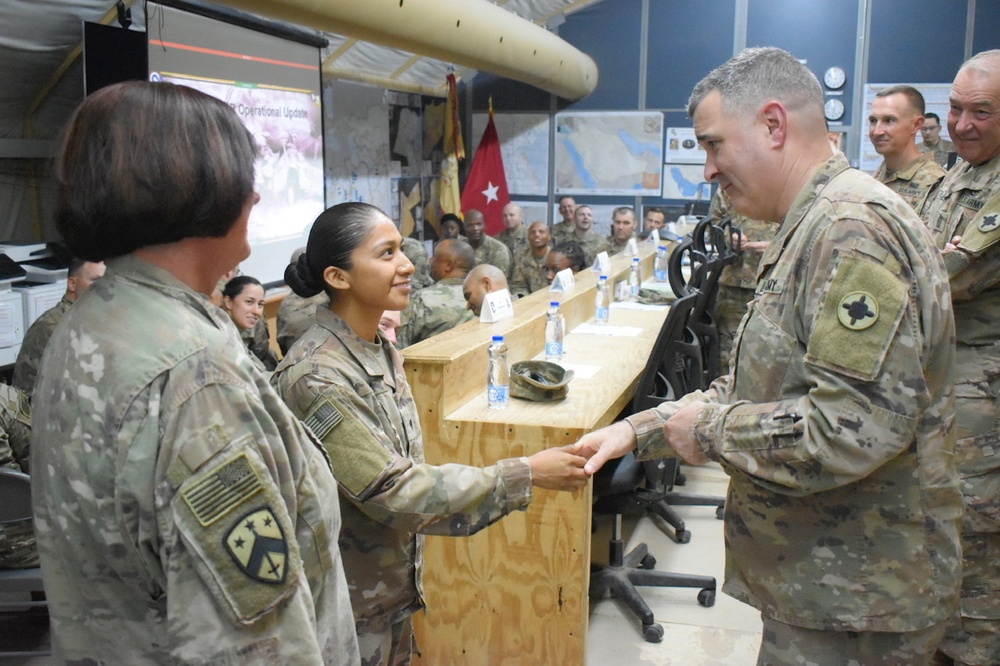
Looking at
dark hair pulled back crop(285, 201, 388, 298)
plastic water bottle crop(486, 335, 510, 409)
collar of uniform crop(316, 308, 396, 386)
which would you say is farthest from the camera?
plastic water bottle crop(486, 335, 510, 409)

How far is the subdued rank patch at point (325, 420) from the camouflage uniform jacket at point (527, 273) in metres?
6.58

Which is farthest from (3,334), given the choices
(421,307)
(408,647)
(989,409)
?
(989,409)

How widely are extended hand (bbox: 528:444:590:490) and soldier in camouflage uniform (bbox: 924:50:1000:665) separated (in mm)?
1254

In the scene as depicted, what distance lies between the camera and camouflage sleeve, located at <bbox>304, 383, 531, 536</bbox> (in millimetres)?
1626

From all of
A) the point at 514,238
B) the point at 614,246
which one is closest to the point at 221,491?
the point at 614,246

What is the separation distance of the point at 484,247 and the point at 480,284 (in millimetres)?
4258

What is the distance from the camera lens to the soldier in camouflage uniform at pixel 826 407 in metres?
1.39

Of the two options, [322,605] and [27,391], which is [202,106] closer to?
[322,605]

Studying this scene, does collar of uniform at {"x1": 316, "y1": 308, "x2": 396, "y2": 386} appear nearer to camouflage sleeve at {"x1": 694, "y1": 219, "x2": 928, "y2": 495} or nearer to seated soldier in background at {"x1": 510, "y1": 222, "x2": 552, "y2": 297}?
camouflage sleeve at {"x1": 694, "y1": 219, "x2": 928, "y2": 495}

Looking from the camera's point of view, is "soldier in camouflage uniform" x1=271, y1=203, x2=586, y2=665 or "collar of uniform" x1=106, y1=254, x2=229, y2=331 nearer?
"collar of uniform" x1=106, y1=254, x2=229, y2=331

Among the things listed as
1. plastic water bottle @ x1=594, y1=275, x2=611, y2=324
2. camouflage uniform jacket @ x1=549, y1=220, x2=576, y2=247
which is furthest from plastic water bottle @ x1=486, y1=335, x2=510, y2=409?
camouflage uniform jacket @ x1=549, y1=220, x2=576, y2=247

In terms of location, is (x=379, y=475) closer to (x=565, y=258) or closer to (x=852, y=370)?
(x=852, y=370)

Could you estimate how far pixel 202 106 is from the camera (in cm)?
96

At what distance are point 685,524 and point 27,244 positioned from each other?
3.49 meters
